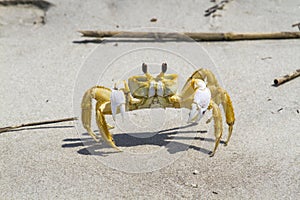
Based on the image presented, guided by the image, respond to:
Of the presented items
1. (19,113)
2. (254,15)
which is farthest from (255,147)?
(254,15)

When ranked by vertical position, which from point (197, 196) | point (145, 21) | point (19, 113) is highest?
point (145, 21)

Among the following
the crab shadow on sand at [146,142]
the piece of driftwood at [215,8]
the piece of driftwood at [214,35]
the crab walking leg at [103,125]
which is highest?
the piece of driftwood at [215,8]

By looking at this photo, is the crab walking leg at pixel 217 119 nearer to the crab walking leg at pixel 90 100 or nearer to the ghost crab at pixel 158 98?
the ghost crab at pixel 158 98

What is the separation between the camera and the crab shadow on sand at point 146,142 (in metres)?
3.20

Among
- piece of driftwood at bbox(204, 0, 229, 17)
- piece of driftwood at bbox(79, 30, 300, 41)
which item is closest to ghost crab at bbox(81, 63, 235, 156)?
piece of driftwood at bbox(79, 30, 300, 41)

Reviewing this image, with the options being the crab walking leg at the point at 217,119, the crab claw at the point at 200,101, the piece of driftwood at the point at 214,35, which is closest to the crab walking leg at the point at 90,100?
the crab claw at the point at 200,101

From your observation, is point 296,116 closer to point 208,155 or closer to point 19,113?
point 208,155

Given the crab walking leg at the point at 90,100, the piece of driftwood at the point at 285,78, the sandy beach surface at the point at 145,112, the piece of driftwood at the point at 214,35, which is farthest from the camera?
the piece of driftwood at the point at 214,35

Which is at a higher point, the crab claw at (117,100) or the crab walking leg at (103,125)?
the crab claw at (117,100)

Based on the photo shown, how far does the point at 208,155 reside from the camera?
3115mm

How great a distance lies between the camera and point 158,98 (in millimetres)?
3037

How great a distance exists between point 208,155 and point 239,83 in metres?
1.12

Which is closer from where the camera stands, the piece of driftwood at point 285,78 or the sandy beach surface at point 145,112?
the sandy beach surface at point 145,112

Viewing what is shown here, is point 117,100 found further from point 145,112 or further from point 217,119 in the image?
point 145,112
